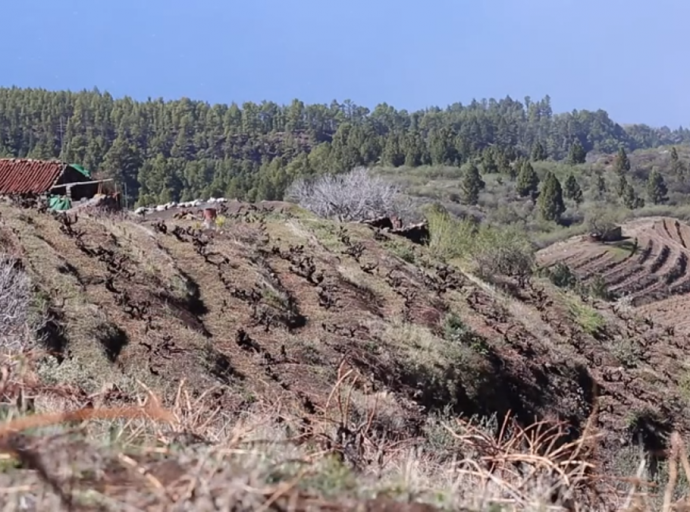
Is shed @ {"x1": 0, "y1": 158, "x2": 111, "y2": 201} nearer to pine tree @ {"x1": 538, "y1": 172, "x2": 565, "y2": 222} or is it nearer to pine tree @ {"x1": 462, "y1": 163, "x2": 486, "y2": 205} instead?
pine tree @ {"x1": 538, "y1": 172, "x2": 565, "y2": 222}

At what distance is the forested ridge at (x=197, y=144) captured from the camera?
75.2 m

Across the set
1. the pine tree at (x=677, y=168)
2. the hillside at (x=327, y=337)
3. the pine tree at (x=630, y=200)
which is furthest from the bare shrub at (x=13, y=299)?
the pine tree at (x=677, y=168)

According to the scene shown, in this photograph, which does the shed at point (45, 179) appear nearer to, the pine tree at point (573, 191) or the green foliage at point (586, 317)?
the green foliage at point (586, 317)

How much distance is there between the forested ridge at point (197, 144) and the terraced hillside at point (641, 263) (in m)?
24.5

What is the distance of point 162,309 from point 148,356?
220 centimetres

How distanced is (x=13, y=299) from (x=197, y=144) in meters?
89.3

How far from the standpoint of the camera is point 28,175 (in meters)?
29.1

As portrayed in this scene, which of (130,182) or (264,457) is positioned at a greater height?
(130,182)

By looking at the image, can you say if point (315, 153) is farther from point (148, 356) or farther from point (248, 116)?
point (148, 356)

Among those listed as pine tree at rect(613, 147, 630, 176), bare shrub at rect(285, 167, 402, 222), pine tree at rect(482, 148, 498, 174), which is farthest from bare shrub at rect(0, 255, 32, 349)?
pine tree at rect(613, 147, 630, 176)

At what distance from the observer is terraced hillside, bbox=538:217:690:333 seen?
161 ft

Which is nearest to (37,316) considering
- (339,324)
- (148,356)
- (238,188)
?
(148,356)

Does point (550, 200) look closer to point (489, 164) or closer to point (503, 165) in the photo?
point (503, 165)

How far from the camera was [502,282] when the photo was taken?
2722cm
